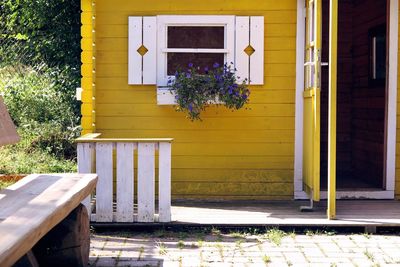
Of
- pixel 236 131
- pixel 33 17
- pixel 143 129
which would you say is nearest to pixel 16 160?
pixel 33 17

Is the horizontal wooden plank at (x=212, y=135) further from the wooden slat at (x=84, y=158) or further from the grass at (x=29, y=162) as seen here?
the grass at (x=29, y=162)

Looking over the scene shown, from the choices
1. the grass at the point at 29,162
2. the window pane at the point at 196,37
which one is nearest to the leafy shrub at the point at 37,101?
the grass at the point at 29,162

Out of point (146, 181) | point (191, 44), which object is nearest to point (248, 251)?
point (146, 181)

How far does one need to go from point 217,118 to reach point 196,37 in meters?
0.83

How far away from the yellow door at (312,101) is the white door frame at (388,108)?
103 mm

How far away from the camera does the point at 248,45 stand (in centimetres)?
685

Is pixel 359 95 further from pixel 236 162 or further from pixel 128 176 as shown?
pixel 128 176

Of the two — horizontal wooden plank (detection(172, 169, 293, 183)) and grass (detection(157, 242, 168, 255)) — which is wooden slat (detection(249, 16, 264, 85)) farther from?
grass (detection(157, 242, 168, 255))

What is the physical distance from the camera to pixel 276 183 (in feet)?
22.9

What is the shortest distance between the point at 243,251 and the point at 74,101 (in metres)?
5.81

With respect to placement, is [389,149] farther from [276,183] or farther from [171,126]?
[171,126]

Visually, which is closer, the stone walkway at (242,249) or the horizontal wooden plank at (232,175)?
the stone walkway at (242,249)

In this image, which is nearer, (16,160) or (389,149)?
(389,149)

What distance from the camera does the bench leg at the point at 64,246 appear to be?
4.35 metres
